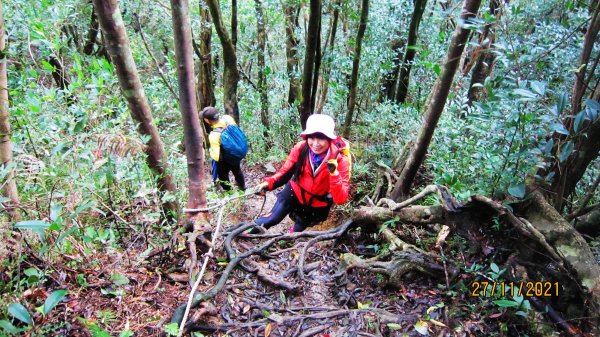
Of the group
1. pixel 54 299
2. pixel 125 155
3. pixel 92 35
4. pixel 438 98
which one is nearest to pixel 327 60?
pixel 438 98

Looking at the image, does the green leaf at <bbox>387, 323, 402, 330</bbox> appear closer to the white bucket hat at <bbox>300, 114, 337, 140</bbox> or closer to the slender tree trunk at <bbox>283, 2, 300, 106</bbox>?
the white bucket hat at <bbox>300, 114, 337, 140</bbox>

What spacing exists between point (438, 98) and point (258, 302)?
2.98 metres

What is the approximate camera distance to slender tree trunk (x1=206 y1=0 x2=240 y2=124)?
25.3 ft

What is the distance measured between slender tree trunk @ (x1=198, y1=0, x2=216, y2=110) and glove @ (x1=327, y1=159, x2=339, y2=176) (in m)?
7.18

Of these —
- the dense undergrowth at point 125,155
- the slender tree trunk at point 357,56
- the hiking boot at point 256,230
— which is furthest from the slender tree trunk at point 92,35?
the hiking boot at point 256,230

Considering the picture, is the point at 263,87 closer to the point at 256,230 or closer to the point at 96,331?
the point at 256,230

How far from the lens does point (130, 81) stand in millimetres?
3500

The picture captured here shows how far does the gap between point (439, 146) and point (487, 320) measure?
11.1 feet

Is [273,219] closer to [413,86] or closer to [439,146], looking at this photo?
[439,146]

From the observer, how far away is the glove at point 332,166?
470 cm

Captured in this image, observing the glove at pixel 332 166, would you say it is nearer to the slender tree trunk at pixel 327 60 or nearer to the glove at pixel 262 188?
the glove at pixel 262 188

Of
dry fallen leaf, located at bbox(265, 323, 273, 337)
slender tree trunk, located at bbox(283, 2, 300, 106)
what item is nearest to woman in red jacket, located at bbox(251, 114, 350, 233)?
dry fallen leaf, located at bbox(265, 323, 273, 337)

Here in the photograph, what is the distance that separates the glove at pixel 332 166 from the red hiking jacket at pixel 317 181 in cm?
5

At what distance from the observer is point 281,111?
11.8 metres
